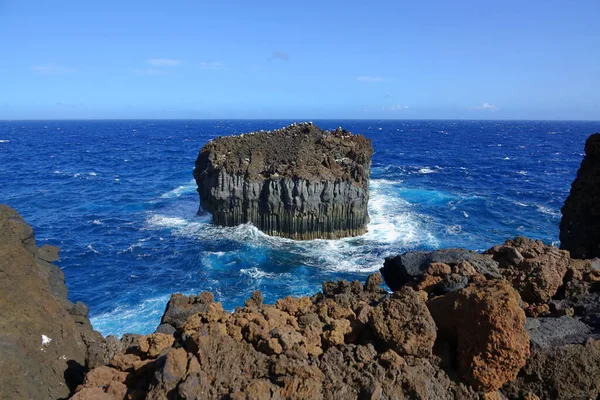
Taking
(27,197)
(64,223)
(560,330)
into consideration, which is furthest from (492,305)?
(27,197)

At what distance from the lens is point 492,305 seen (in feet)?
28.9

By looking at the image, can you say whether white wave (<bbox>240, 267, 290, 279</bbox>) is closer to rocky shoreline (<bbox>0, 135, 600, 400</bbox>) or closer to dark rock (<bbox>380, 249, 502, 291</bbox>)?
dark rock (<bbox>380, 249, 502, 291</bbox>)

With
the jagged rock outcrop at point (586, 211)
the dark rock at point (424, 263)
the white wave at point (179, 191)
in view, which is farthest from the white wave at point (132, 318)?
the white wave at point (179, 191)

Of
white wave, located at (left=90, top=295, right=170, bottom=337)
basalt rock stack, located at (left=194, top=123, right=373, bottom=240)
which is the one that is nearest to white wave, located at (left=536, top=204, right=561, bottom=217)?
basalt rock stack, located at (left=194, top=123, right=373, bottom=240)

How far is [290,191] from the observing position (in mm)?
41375

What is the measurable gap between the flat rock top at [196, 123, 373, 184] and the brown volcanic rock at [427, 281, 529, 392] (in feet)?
107

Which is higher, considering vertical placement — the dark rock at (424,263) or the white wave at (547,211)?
the dark rock at (424,263)

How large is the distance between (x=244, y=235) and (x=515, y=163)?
78.6 meters

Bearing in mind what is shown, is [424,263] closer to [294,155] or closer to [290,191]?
[290,191]

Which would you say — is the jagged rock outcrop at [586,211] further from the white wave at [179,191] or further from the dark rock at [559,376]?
the white wave at [179,191]

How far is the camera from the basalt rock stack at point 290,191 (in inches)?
1645

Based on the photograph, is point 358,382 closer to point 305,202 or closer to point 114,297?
point 114,297

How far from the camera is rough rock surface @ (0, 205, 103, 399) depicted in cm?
1074

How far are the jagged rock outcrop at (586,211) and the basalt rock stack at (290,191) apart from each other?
23852 millimetres
